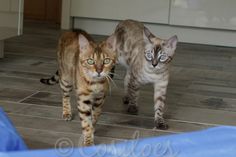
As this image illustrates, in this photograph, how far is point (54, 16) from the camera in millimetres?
6402

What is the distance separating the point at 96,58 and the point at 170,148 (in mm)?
776

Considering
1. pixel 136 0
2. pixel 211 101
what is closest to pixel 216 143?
pixel 211 101

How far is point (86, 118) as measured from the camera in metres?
2.15

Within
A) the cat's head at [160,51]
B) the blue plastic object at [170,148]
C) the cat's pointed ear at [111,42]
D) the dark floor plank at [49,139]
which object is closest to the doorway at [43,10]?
the cat's head at [160,51]

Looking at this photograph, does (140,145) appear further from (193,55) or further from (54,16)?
(54,16)

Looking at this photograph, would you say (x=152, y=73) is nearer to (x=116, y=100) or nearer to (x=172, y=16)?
(x=116, y=100)

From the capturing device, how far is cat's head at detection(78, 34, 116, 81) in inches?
81.3

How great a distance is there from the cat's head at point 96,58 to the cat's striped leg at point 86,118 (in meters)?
0.10

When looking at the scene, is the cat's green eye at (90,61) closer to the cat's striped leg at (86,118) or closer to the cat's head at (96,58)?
the cat's head at (96,58)

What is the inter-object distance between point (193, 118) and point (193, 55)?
2.07 meters

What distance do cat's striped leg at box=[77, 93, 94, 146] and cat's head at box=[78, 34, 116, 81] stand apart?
0.10 meters

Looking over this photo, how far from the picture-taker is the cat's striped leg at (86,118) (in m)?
2.14

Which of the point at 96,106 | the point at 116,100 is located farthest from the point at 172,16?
the point at 96,106

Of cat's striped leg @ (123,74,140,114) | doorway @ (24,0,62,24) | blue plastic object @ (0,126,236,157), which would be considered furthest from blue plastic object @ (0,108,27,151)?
doorway @ (24,0,62,24)
